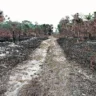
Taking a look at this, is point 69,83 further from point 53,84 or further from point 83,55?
point 83,55

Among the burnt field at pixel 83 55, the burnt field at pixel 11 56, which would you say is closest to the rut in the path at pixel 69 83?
the burnt field at pixel 83 55

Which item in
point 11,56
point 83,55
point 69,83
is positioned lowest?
point 83,55

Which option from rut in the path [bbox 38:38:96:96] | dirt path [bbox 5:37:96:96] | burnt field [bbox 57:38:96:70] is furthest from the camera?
burnt field [bbox 57:38:96:70]

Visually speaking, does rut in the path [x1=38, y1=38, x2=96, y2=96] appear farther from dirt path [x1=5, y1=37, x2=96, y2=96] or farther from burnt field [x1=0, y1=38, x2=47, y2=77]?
burnt field [x1=0, y1=38, x2=47, y2=77]

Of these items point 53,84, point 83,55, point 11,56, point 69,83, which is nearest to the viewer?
point 53,84

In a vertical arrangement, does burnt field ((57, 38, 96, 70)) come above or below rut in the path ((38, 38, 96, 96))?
below

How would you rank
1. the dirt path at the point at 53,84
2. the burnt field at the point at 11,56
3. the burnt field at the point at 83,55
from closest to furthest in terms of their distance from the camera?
the dirt path at the point at 53,84 < the burnt field at the point at 11,56 < the burnt field at the point at 83,55

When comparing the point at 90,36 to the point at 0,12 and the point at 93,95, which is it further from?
the point at 93,95

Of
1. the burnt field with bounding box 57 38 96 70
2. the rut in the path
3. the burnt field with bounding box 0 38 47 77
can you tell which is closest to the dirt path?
the rut in the path

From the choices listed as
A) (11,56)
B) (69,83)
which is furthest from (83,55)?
(69,83)

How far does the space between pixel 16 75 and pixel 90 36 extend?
6586 centimetres

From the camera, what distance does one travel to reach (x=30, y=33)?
121000 mm

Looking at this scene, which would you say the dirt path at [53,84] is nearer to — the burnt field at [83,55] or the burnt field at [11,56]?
the burnt field at [11,56]

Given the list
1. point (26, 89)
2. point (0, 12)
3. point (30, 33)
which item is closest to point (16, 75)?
point (26, 89)
